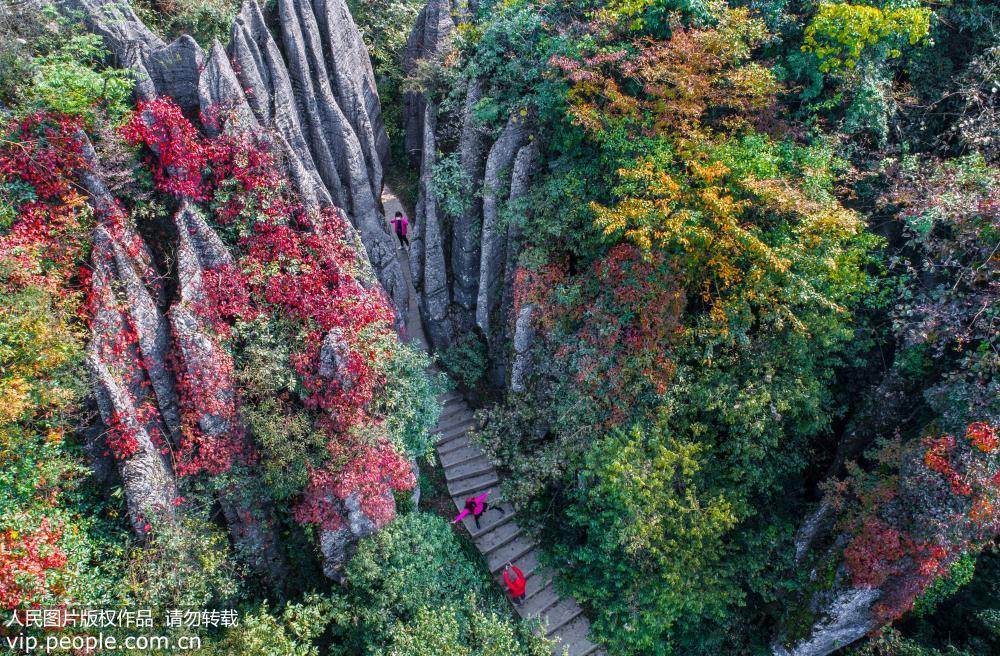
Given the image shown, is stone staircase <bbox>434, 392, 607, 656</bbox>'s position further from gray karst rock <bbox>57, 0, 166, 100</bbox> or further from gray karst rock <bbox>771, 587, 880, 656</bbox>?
gray karst rock <bbox>57, 0, 166, 100</bbox>

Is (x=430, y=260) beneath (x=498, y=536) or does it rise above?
above

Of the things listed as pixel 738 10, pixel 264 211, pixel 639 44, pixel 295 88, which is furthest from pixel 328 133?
pixel 738 10

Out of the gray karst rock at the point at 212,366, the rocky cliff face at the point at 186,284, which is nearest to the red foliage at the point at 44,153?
the rocky cliff face at the point at 186,284

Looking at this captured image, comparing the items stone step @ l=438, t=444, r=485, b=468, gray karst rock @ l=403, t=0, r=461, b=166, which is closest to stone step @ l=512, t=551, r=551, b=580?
stone step @ l=438, t=444, r=485, b=468

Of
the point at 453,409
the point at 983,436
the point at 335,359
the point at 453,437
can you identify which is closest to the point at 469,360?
the point at 453,409

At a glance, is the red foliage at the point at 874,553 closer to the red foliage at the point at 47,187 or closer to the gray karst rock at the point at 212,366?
the gray karst rock at the point at 212,366

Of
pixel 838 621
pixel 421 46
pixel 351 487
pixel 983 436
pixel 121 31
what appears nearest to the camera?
pixel 983 436

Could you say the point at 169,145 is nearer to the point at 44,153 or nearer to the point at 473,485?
the point at 44,153

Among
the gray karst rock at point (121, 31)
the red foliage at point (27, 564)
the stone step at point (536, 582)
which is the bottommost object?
the stone step at point (536, 582)
